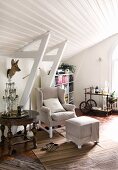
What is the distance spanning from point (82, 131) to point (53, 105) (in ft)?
3.91

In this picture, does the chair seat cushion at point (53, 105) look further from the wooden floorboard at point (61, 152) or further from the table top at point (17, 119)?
the table top at point (17, 119)

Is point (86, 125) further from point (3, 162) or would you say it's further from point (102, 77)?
point (102, 77)

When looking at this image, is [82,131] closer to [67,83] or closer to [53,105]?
[53,105]

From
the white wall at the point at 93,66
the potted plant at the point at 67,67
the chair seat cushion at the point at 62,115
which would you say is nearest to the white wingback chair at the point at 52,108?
the chair seat cushion at the point at 62,115

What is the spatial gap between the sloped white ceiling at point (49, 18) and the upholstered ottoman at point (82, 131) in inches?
67.8

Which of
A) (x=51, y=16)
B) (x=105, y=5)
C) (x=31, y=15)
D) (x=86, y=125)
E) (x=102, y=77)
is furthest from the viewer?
(x=102, y=77)

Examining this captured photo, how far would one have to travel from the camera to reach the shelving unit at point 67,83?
5.66m

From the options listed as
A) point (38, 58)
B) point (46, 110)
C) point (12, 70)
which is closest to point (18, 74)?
point (12, 70)

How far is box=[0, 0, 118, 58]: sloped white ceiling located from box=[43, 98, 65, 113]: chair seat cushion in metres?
1.34

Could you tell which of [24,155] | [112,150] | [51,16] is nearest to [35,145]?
[24,155]

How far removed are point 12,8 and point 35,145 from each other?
2.37m

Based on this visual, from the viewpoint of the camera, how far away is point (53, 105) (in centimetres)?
464

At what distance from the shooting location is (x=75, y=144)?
151 inches

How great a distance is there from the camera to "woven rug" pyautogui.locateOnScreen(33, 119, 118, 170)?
3.03 meters
